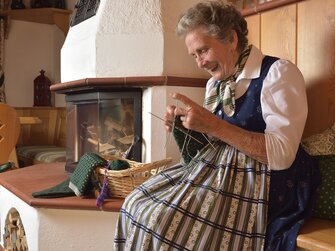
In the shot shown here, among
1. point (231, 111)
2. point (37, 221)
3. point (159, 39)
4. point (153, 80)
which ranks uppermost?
point (159, 39)

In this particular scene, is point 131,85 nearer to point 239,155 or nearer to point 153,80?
point 153,80

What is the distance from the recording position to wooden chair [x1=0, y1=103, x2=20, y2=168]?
2.71m

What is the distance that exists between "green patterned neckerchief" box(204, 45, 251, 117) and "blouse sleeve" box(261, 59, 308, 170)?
0.11 metres

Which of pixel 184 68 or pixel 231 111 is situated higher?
pixel 184 68

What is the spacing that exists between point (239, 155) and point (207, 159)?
0.33 feet

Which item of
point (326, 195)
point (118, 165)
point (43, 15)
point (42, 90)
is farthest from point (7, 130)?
point (326, 195)

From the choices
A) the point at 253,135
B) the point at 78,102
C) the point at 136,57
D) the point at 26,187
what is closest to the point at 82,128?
the point at 78,102

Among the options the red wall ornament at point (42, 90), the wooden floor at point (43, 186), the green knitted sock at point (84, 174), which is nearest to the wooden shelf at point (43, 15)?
the red wall ornament at point (42, 90)

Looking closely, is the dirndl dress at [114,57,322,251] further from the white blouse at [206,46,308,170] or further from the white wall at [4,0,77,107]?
the white wall at [4,0,77,107]

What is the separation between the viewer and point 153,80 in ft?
5.72

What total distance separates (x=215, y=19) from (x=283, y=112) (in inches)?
13.8

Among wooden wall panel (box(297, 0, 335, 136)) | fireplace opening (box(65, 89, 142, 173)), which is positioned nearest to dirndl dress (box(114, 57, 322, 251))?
wooden wall panel (box(297, 0, 335, 136))

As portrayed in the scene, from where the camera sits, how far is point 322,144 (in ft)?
4.15

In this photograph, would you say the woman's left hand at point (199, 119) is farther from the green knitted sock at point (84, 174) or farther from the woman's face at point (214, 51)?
the green knitted sock at point (84, 174)
